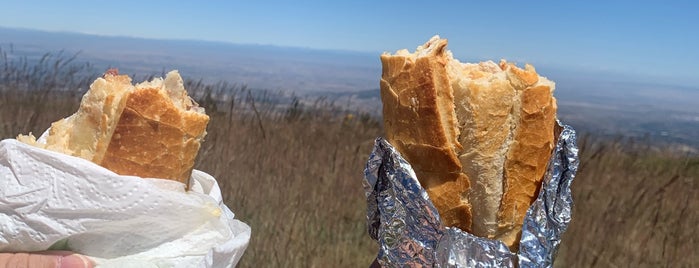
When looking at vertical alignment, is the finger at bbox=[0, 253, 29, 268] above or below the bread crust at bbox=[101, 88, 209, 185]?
below

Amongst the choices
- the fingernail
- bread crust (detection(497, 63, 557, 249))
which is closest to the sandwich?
bread crust (detection(497, 63, 557, 249))

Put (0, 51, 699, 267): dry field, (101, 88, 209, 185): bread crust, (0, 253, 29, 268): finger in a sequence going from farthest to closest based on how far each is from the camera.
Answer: (0, 51, 699, 267): dry field, (101, 88, 209, 185): bread crust, (0, 253, 29, 268): finger

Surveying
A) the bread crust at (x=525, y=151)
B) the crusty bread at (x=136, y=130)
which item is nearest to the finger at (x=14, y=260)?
the crusty bread at (x=136, y=130)

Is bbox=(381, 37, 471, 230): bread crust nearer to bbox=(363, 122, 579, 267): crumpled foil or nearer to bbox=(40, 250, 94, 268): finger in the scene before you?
bbox=(363, 122, 579, 267): crumpled foil

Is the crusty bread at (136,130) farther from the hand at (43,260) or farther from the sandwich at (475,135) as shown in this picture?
the sandwich at (475,135)

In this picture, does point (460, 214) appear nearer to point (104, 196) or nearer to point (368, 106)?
point (104, 196)

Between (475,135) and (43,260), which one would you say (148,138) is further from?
(475,135)

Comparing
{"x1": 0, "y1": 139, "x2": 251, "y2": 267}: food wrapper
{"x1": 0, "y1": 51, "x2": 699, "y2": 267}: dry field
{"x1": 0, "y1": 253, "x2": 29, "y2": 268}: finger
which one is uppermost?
{"x1": 0, "y1": 139, "x2": 251, "y2": 267}: food wrapper
